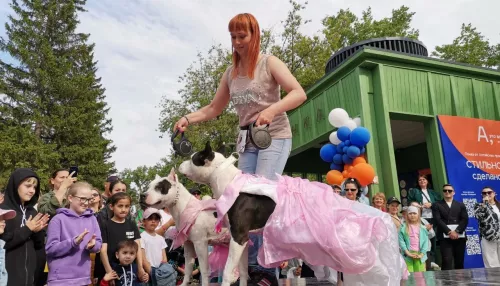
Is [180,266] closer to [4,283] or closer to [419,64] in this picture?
[4,283]

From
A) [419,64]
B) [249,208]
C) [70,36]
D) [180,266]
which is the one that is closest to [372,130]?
[419,64]

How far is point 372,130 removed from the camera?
1095cm

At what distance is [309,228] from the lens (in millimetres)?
2688

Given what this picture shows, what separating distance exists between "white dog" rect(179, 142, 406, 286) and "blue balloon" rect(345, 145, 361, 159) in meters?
6.61

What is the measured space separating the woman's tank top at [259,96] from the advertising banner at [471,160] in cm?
858

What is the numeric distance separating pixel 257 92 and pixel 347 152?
673cm

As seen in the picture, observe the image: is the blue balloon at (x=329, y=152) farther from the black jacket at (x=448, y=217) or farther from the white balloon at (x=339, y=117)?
the black jacket at (x=448, y=217)

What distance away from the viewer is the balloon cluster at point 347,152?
9.01 metres

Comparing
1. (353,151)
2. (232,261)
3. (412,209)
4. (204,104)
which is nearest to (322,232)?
(232,261)

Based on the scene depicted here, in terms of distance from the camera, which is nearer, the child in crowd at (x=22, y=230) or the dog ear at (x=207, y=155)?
the dog ear at (x=207, y=155)

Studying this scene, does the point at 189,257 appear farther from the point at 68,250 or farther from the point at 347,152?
the point at 347,152

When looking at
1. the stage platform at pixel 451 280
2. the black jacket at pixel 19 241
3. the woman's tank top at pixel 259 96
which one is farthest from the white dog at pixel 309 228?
the black jacket at pixel 19 241

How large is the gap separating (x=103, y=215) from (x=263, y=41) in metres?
18.8

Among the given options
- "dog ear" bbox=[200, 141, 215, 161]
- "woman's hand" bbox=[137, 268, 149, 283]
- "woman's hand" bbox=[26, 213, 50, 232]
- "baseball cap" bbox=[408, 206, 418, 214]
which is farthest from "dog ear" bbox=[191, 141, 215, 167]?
"baseball cap" bbox=[408, 206, 418, 214]
